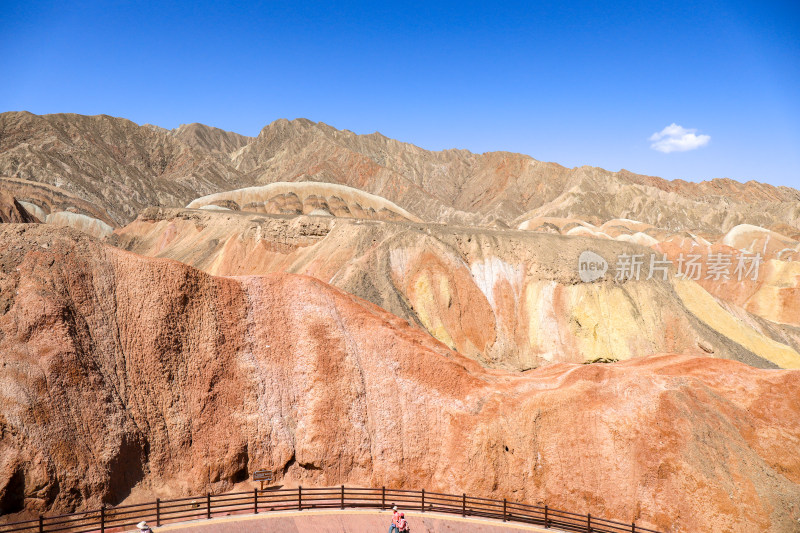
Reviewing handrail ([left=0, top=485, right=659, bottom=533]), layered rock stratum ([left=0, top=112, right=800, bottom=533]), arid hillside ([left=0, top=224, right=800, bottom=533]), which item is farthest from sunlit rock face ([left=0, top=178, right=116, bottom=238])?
handrail ([left=0, top=485, right=659, bottom=533])

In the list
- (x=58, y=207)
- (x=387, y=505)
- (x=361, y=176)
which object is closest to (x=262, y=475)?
(x=387, y=505)

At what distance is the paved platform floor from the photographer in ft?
51.2

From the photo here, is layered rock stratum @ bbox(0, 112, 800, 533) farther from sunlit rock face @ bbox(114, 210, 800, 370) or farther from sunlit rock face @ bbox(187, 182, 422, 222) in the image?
sunlit rock face @ bbox(187, 182, 422, 222)

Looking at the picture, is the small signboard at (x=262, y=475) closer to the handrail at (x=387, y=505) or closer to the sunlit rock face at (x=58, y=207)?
the handrail at (x=387, y=505)

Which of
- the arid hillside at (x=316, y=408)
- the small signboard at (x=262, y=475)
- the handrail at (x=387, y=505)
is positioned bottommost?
the handrail at (x=387, y=505)

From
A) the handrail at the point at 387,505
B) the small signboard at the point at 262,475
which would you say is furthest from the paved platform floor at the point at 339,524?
the small signboard at the point at 262,475

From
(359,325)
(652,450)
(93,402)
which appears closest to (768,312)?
(652,450)

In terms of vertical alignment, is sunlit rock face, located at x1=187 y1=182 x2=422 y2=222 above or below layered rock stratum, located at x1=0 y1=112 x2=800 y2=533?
above

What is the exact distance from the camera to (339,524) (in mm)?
16562

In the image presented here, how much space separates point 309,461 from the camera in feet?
66.8

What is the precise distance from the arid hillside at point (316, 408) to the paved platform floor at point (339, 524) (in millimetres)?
2810

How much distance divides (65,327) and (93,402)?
2875 mm

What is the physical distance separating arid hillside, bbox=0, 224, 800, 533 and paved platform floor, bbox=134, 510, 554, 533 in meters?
2.81

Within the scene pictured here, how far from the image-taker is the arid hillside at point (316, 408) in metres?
18.0
